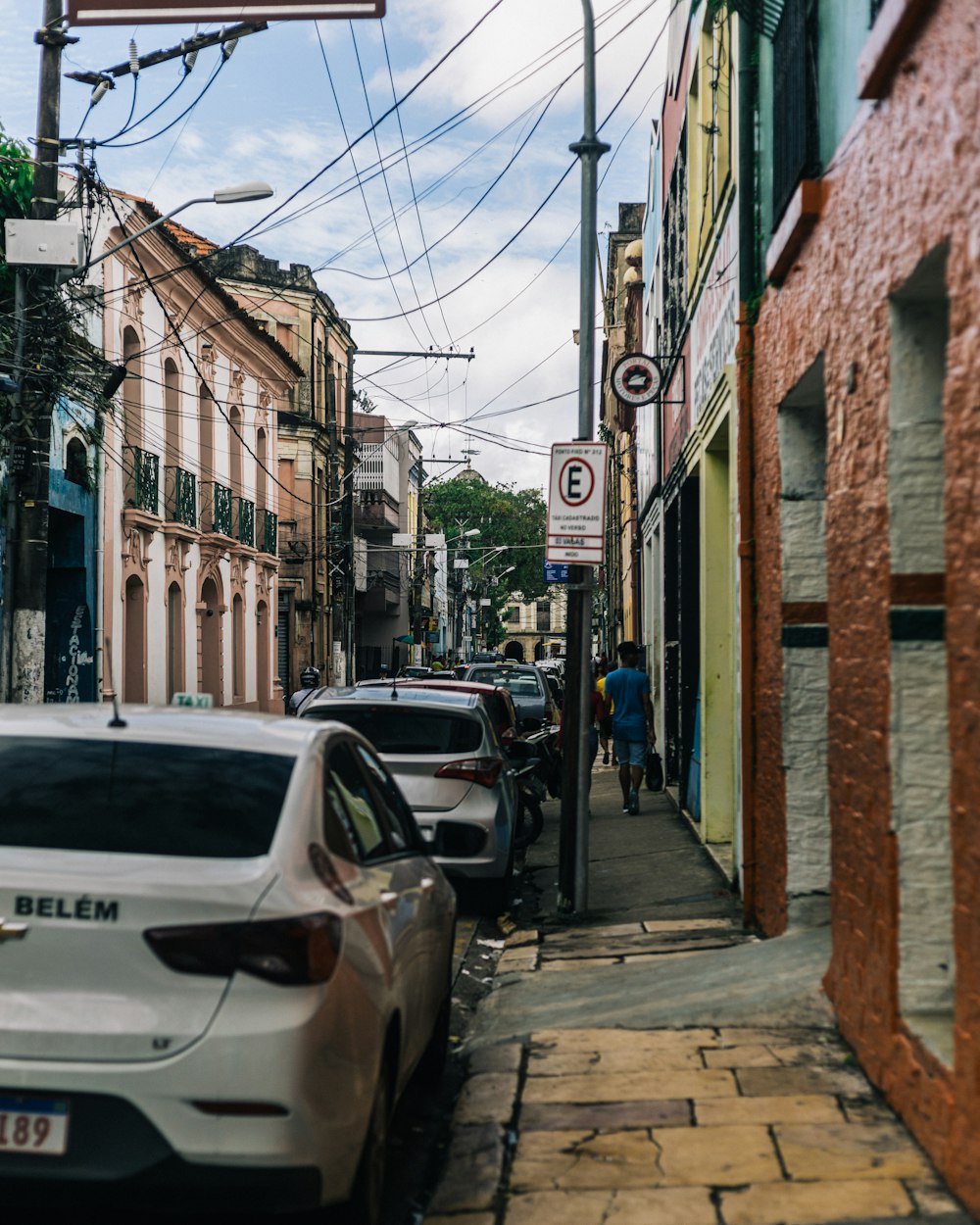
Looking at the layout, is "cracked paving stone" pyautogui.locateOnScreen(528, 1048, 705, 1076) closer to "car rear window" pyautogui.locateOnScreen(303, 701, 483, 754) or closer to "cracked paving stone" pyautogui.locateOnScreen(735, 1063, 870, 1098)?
"cracked paving stone" pyautogui.locateOnScreen(735, 1063, 870, 1098)

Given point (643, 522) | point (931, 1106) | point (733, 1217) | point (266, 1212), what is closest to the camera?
point (266, 1212)

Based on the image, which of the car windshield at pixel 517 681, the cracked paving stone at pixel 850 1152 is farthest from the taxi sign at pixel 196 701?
the car windshield at pixel 517 681

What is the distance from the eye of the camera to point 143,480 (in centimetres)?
2628

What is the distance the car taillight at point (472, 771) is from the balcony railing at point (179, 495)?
18513mm

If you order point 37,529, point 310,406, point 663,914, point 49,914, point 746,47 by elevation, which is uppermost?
point 310,406

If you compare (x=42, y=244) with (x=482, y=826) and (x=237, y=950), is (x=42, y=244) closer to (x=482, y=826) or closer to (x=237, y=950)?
(x=482, y=826)

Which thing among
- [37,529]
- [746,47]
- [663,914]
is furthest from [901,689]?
[37,529]

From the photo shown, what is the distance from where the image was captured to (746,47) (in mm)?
9617

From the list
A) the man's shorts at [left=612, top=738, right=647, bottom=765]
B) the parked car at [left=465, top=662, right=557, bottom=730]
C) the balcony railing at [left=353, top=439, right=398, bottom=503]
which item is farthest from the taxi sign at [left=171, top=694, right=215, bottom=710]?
the balcony railing at [left=353, top=439, right=398, bottom=503]

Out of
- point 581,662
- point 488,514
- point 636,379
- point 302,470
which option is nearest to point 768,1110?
point 581,662

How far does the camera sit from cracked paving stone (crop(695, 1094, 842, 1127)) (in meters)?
5.39

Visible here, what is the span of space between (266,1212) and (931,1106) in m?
2.28

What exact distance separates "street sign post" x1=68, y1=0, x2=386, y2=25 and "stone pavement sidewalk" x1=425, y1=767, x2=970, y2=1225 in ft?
17.7

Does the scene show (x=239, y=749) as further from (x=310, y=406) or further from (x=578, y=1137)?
(x=310, y=406)
